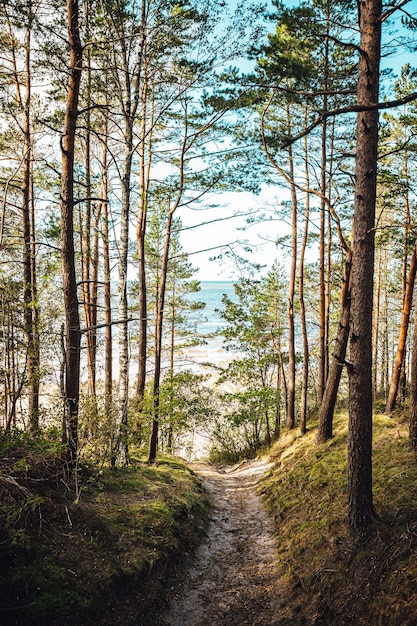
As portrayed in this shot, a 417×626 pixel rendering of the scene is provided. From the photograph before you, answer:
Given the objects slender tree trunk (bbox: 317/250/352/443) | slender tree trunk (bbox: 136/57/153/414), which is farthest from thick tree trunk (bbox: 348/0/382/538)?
slender tree trunk (bbox: 136/57/153/414)

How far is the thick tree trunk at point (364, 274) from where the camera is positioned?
4.27 metres

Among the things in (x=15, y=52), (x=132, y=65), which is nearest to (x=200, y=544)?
(x=132, y=65)

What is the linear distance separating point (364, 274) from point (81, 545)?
4.59 m

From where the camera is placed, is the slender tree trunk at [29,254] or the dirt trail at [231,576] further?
the slender tree trunk at [29,254]

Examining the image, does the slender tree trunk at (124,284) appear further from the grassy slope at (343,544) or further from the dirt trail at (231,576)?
the grassy slope at (343,544)

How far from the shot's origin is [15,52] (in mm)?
8617

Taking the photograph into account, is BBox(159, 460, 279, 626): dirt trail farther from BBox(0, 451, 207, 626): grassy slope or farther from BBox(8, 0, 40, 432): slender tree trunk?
BBox(8, 0, 40, 432): slender tree trunk

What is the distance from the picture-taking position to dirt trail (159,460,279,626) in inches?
178

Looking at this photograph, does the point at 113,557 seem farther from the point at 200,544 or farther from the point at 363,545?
the point at 363,545

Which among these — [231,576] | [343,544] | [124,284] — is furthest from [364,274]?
[124,284]

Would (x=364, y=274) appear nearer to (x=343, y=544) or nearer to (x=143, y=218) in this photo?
(x=343, y=544)

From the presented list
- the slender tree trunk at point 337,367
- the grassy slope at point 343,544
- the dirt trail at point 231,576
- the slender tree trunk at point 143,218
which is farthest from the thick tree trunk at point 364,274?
the slender tree trunk at point 143,218

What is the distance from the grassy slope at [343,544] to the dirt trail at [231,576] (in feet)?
0.91

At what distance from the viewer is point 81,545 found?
175 inches
